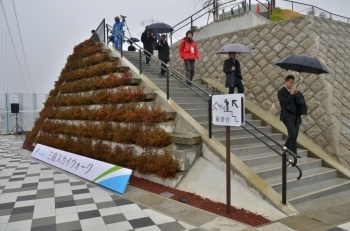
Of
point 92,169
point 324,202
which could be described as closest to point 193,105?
point 92,169

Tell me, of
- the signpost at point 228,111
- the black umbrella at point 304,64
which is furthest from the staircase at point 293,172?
the black umbrella at point 304,64

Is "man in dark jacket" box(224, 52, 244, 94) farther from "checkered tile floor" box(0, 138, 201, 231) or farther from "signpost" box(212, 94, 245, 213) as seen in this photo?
"checkered tile floor" box(0, 138, 201, 231)

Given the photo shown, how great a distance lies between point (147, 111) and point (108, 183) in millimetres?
1915

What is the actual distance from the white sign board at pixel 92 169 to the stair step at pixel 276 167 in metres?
2.56

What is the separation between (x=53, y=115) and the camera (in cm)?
1155

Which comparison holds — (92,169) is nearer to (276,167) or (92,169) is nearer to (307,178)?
(276,167)

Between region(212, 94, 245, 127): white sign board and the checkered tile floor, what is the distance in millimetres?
1617

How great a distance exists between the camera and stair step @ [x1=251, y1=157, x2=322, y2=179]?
208 inches

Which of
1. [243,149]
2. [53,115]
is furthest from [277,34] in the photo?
[53,115]

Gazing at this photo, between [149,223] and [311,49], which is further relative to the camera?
[311,49]

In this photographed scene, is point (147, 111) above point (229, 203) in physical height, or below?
above

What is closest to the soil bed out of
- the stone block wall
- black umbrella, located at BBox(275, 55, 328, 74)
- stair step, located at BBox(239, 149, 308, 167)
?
stair step, located at BBox(239, 149, 308, 167)

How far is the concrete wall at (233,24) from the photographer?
33.4 ft

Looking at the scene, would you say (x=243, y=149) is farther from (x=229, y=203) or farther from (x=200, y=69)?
(x=200, y=69)
